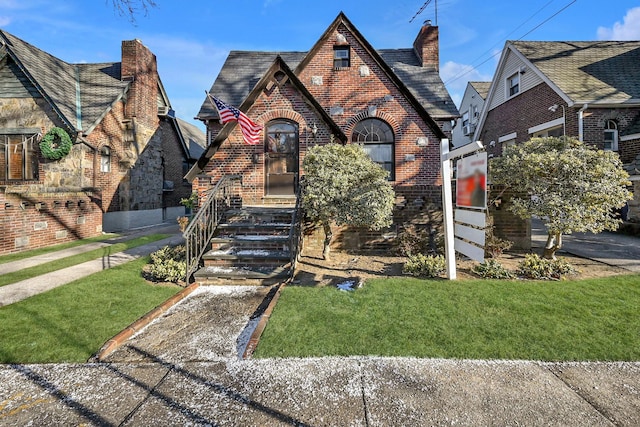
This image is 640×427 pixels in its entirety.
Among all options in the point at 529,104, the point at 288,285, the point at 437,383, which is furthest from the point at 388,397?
the point at 529,104

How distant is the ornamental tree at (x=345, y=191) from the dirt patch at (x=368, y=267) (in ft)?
3.22

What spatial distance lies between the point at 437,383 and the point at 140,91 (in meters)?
17.8

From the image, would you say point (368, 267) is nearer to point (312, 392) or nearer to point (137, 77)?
point (312, 392)

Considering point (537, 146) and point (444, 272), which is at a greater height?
point (537, 146)

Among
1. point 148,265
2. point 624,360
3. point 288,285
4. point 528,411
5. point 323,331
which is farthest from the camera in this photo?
point 148,265

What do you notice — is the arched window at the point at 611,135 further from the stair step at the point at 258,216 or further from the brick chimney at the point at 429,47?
the stair step at the point at 258,216

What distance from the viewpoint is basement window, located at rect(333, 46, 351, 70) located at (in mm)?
11938

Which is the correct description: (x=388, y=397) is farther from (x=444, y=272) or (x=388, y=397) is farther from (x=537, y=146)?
(x=537, y=146)

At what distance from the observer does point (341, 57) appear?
12000 millimetres

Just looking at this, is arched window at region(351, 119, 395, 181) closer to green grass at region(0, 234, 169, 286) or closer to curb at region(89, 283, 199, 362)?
curb at region(89, 283, 199, 362)

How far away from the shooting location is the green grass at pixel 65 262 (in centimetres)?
594

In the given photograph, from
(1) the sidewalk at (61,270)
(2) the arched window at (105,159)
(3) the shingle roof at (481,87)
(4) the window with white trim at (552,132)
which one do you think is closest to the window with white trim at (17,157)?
(2) the arched window at (105,159)

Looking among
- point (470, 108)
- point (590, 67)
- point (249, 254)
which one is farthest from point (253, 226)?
point (470, 108)

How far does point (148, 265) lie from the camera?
22.0 ft
